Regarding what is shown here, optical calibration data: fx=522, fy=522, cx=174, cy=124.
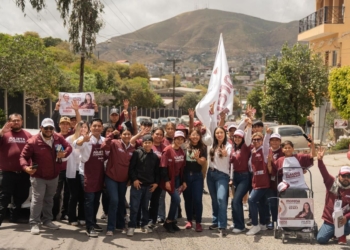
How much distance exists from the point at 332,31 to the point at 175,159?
2708 centimetres

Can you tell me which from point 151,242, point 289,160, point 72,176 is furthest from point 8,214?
point 289,160

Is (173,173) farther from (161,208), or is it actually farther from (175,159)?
(161,208)

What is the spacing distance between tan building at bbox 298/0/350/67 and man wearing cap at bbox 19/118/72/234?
87.8ft

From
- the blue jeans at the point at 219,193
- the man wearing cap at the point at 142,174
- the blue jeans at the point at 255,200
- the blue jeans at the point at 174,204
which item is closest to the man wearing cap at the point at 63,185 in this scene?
the man wearing cap at the point at 142,174

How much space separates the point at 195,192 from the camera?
8.85 meters

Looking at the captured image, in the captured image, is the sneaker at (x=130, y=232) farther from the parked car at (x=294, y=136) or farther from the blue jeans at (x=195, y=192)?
the parked car at (x=294, y=136)

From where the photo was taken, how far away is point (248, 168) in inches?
345

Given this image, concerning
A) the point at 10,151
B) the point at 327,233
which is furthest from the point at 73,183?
the point at 327,233

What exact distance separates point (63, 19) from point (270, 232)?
53.6 feet

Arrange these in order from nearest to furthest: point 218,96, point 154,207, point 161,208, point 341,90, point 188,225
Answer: point 154,207 < point 188,225 < point 161,208 < point 218,96 < point 341,90

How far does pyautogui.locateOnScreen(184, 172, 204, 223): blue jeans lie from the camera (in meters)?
8.77

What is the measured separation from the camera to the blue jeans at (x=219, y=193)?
8.59 m

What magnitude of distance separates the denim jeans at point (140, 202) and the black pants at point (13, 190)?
73.7 inches

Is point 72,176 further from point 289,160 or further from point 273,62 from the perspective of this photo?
point 273,62
